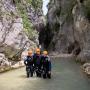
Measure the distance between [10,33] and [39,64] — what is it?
1198cm

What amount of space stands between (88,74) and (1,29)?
11265mm

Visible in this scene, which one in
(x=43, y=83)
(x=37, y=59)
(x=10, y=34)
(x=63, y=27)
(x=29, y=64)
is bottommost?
(x=43, y=83)

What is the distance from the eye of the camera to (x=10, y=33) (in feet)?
111

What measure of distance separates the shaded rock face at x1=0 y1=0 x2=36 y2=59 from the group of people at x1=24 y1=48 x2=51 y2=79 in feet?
27.3

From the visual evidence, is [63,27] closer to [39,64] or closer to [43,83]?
[39,64]

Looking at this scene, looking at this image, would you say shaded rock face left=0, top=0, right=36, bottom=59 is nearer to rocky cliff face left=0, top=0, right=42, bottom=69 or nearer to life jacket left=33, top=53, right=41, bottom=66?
rocky cliff face left=0, top=0, right=42, bottom=69

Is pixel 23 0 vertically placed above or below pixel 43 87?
above

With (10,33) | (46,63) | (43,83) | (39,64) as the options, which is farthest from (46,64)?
(10,33)

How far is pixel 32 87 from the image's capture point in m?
19.0

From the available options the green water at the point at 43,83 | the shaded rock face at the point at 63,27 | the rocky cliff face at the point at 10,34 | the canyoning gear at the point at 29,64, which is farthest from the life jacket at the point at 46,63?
the shaded rock face at the point at 63,27

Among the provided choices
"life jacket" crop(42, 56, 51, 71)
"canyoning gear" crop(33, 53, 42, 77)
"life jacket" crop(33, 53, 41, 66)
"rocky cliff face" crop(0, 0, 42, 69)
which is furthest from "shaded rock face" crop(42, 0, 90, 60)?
"life jacket" crop(42, 56, 51, 71)

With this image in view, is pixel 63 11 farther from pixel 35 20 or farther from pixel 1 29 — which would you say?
pixel 1 29

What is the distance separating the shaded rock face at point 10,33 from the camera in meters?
31.8


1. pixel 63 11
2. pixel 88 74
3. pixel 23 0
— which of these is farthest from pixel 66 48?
pixel 88 74
